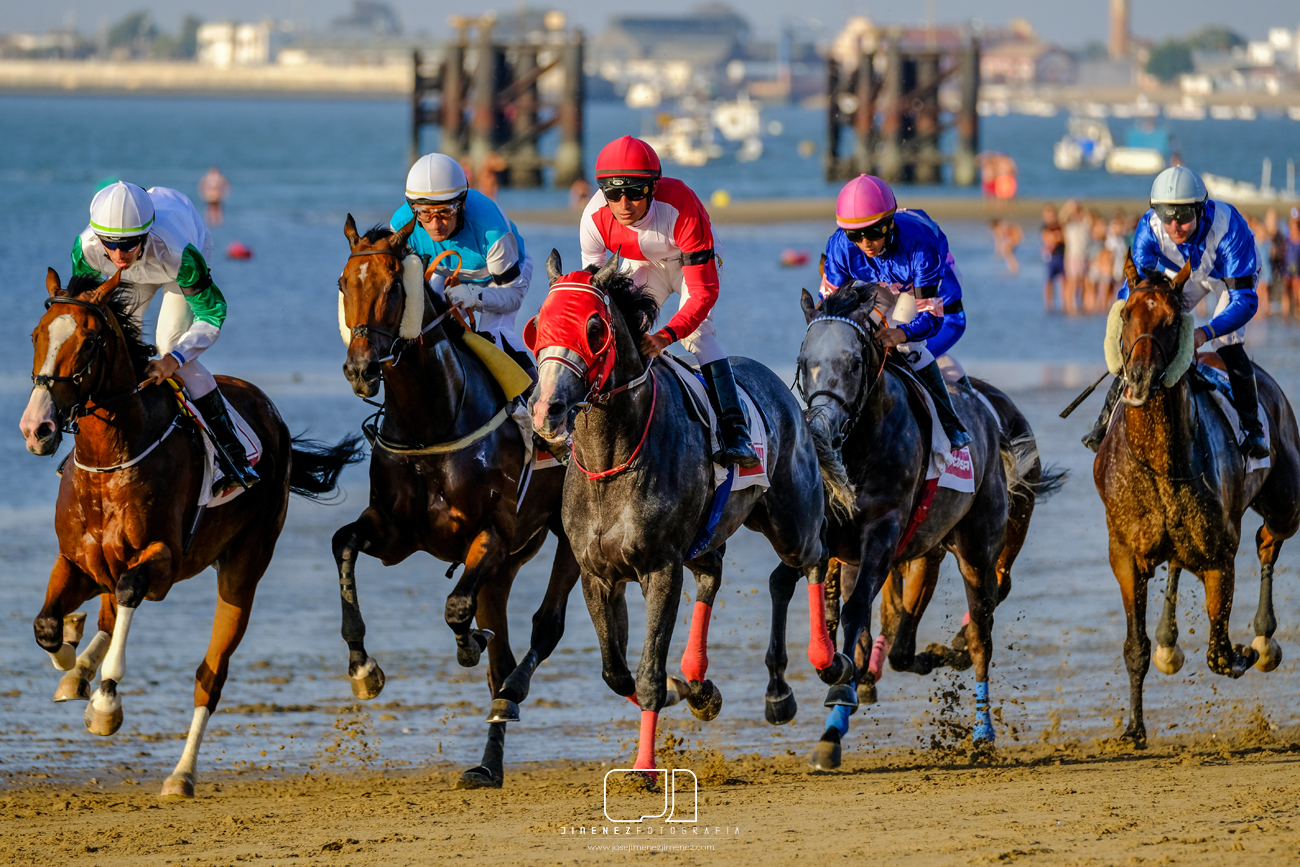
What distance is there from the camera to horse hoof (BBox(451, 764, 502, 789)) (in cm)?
768

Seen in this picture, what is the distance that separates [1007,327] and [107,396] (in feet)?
69.5

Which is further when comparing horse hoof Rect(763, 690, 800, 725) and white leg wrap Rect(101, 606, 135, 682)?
horse hoof Rect(763, 690, 800, 725)

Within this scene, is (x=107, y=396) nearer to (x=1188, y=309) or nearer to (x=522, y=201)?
(x=1188, y=309)

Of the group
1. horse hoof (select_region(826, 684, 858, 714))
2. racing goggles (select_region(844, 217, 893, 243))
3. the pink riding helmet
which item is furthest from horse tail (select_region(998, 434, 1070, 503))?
horse hoof (select_region(826, 684, 858, 714))

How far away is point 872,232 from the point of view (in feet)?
26.6

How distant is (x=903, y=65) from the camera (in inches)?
2576

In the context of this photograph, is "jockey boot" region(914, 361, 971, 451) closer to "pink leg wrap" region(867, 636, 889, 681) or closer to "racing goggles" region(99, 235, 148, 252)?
"pink leg wrap" region(867, 636, 889, 681)

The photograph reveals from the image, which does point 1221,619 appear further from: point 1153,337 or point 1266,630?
point 1153,337

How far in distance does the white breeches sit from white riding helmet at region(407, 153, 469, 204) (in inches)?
45.3

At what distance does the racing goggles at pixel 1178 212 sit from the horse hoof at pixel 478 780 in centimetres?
434

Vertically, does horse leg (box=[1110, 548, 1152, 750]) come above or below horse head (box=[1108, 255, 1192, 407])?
below

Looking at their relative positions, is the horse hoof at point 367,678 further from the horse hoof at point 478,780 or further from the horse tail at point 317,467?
the horse tail at point 317,467

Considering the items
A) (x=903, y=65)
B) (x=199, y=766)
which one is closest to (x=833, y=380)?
(x=199, y=766)

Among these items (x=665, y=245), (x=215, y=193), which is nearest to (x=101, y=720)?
(x=665, y=245)
